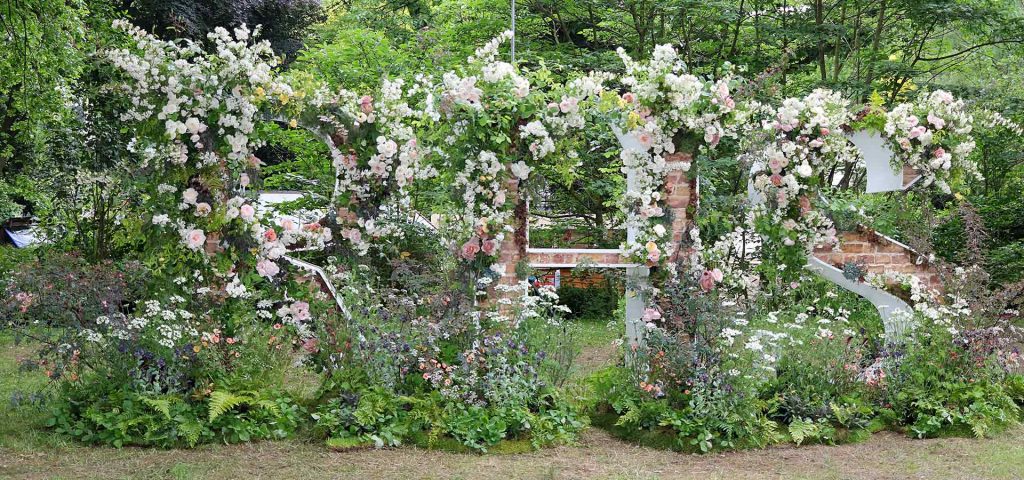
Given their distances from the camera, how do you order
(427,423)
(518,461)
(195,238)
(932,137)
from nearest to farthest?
(518,461)
(427,423)
(195,238)
(932,137)

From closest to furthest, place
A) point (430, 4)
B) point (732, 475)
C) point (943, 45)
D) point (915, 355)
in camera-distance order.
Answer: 1. point (732, 475)
2. point (915, 355)
3. point (943, 45)
4. point (430, 4)

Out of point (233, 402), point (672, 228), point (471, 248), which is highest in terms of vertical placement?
point (672, 228)

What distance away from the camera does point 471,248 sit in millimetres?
6219

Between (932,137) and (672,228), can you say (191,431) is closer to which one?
(672,228)

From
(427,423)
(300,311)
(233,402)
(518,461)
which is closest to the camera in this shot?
(518,461)

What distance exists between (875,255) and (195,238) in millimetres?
5027

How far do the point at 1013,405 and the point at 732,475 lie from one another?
2468 mm

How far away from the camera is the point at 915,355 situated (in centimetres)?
616

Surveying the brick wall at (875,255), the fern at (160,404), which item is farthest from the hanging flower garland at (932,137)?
the fern at (160,404)

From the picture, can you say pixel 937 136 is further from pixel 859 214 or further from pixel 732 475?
pixel 732 475

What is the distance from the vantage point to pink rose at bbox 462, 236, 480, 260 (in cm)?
621

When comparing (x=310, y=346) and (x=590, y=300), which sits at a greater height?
(x=310, y=346)

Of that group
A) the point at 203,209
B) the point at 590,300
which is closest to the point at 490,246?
the point at 203,209

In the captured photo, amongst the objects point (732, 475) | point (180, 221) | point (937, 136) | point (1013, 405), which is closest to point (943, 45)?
point (937, 136)
